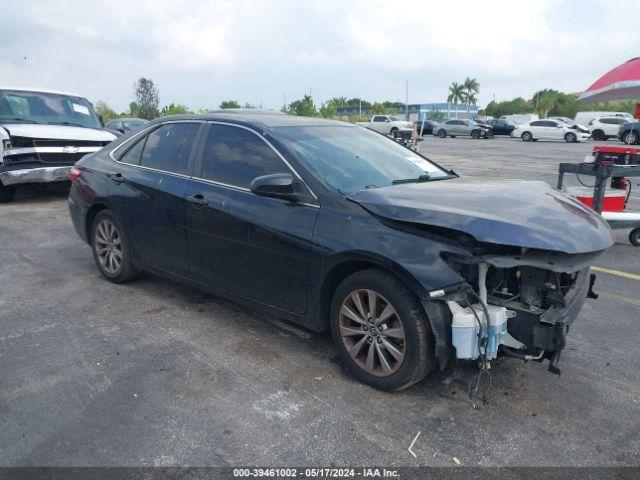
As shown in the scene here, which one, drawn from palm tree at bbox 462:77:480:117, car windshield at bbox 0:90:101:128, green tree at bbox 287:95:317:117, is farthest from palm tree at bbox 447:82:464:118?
car windshield at bbox 0:90:101:128

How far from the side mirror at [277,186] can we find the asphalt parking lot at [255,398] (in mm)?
1129

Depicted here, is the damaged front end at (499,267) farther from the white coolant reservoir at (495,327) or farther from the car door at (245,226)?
the car door at (245,226)

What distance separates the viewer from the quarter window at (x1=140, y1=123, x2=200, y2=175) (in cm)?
450

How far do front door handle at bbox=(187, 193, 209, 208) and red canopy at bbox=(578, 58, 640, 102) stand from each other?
5902mm

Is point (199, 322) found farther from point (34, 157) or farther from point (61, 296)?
point (34, 157)

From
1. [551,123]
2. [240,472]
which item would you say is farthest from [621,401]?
A: [551,123]

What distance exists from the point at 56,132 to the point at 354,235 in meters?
8.18

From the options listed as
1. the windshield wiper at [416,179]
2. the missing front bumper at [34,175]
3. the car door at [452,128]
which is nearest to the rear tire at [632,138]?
the car door at [452,128]

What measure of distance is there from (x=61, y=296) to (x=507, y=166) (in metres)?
15.8

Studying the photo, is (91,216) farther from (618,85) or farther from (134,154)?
(618,85)

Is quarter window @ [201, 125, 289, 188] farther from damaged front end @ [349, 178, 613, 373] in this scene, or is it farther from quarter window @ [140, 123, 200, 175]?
damaged front end @ [349, 178, 613, 373]

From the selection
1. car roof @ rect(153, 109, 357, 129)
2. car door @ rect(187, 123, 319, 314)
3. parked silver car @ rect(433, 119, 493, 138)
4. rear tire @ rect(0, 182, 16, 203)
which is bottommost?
parked silver car @ rect(433, 119, 493, 138)

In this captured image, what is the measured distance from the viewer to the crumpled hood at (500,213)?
9.46 feet

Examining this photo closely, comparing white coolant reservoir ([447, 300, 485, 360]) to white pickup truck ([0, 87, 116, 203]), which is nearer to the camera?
white coolant reservoir ([447, 300, 485, 360])
